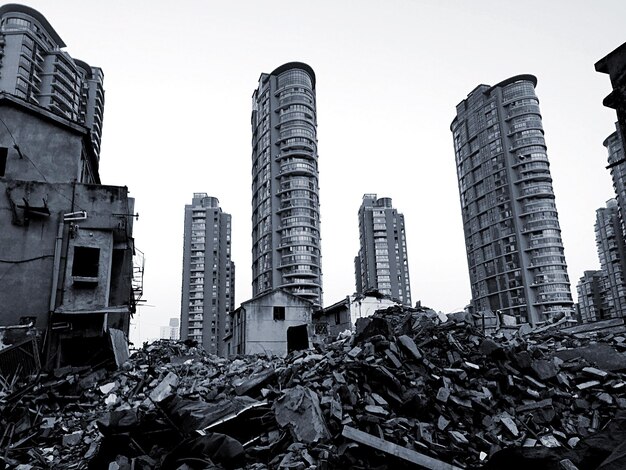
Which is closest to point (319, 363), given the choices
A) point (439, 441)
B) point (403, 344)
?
point (403, 344)

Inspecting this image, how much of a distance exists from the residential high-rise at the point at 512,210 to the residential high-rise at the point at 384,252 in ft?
92.6

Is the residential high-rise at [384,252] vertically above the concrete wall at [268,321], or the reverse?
the residential high-rise at [384,252]

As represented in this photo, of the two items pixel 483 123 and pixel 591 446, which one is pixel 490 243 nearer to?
pixel 483 123

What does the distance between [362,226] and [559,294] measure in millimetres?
54014

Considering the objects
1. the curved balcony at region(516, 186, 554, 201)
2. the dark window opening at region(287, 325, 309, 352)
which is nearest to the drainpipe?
the dark window opening at region(287, 325, 309, 352)

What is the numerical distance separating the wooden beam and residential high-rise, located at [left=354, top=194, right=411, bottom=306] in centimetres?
10190

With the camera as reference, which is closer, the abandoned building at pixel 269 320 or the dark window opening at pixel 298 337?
the dark window opening at pixel 298 337

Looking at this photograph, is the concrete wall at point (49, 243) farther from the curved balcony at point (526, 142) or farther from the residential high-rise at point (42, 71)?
the curved balcony at point (526, 142)

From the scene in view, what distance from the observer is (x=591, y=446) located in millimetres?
6609

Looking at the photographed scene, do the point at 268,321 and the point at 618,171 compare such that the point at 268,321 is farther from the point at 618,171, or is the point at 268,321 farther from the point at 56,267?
the point at 618,171

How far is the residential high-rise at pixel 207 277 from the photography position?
106m

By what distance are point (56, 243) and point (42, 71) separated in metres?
64.5

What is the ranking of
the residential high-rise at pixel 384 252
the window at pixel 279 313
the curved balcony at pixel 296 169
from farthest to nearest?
the residential high-rise at pixel 384 252 < the curved balcony at pixel 296 169 < the window at pixel 279 313

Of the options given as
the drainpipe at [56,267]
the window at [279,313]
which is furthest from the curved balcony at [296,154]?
the drainpipe at [56,267]
